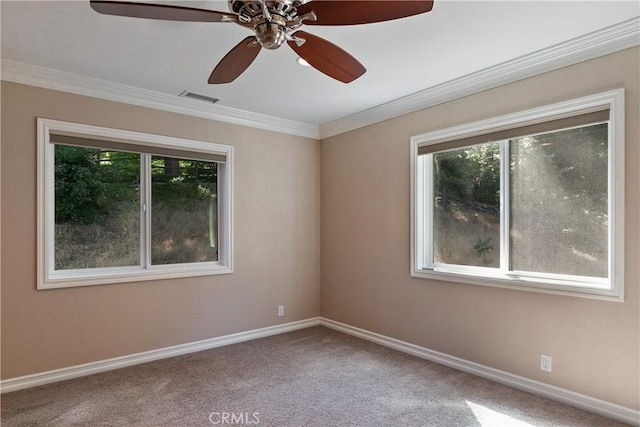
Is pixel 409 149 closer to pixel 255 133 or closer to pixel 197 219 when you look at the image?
pixel 255 133

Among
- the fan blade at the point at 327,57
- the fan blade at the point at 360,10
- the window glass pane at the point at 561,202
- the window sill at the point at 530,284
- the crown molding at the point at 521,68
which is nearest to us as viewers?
the fan blade at the point at 360,10

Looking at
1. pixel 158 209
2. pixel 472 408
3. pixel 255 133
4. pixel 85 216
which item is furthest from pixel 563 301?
pixel 85 216

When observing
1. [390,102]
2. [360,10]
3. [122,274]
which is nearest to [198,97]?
[122,274]

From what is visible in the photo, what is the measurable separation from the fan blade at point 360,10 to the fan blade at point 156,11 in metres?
0.38

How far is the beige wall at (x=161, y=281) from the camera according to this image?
281cm

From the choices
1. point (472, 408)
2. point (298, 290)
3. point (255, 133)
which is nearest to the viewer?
point (472, 408)

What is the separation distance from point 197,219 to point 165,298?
0.86 meters

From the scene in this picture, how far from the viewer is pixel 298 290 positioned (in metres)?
4.46

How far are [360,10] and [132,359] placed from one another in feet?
10.9

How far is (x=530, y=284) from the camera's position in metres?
2.72

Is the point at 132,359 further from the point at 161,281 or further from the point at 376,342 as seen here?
the point at 376,342

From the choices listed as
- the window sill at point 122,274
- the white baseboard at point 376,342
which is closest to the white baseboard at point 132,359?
the white baseboard at point 376,342

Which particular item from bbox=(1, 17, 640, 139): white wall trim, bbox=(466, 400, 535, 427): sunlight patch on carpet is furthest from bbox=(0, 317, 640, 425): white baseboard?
bbox=(1, 17, 640, 139): white wall trim

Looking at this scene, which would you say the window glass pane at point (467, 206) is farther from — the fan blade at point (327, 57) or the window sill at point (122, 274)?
the window sill at point (122, 274)
